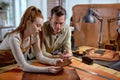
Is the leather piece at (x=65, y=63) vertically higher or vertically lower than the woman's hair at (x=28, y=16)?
lower

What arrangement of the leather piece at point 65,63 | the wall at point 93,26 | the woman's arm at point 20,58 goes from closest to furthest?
the woman's arm at point 20,58, the leather piece at point 65,63, the wall at point 93,26

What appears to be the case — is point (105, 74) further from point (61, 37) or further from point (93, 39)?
point (93, 39)

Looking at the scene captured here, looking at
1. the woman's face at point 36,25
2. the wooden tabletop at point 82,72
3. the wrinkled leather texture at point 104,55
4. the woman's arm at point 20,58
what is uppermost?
the woman's face at point 36,25

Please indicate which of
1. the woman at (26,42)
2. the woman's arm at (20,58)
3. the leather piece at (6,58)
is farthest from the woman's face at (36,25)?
the leather piece at (6,58)

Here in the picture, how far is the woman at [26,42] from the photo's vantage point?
4.14 ft

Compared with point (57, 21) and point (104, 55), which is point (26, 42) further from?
point (104, 55)

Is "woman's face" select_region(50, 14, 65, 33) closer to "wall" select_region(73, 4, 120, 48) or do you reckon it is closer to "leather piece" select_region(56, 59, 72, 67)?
"leather piece" select_region(56, 59, 72, 67)

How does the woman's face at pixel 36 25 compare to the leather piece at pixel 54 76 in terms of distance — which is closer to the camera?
the leather piece at pixel 54 76

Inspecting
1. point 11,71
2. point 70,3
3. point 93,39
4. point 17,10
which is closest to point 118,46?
point 93,39

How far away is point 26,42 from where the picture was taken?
4.85 ft

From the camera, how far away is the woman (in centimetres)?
126

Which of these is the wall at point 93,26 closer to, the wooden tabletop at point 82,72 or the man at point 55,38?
the man at point 55,38

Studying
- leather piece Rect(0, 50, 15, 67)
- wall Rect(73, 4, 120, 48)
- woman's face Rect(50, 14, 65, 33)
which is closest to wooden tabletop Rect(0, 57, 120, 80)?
leather piece Rect(0, 50, 15, 67)

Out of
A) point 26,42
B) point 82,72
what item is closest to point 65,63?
point 82,72
